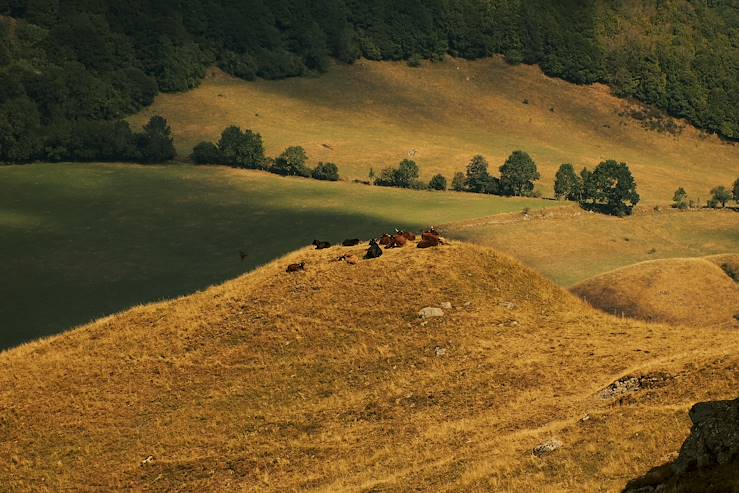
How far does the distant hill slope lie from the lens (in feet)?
378

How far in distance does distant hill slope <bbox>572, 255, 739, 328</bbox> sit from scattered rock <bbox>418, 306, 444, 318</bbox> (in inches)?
2225

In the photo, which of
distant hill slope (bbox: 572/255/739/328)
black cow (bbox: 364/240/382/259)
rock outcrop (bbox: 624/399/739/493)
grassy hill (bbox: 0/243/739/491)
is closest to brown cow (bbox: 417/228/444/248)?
grassy hill (bbox: 0/243/739/491)

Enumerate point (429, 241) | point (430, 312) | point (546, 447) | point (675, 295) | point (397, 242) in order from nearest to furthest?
1. point (546, 447)
2. point (430, 312)
3. point (429, 241)
4. point (397, 242)
5. point (675, 295)

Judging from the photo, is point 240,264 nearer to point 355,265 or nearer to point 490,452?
point 355,265

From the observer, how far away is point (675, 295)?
383 feet

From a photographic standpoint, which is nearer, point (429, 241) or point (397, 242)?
point (429, 241)

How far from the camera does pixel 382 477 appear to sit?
42469 mm

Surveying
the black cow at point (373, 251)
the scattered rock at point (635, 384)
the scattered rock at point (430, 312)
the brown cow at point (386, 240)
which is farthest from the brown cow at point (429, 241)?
the scattered rock at point (635, 384)

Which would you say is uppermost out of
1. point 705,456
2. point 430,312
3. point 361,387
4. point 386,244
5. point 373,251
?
point 386,244

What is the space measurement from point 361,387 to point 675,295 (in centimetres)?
7122

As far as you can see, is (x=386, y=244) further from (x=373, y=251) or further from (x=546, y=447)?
(x=546, y=447)

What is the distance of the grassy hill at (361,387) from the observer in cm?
4194

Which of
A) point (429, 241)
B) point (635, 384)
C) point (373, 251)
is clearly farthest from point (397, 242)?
point (635, 384)

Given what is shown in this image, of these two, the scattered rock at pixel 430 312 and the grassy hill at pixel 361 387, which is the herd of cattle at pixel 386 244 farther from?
the scattered rock at pixel 430 312
